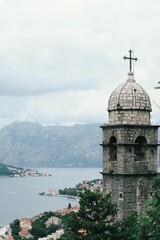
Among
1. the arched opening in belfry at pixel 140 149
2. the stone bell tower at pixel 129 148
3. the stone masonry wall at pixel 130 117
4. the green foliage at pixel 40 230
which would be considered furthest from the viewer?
the green foliage at pixel 40 230

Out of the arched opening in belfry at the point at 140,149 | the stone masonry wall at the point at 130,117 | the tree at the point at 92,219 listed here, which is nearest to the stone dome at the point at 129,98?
the stone masonry wall at the point at 130,117

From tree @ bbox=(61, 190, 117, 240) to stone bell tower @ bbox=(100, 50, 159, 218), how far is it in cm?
144

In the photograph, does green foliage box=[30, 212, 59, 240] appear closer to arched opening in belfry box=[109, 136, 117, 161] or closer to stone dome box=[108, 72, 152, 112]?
arched opening in belfry box=[109, 136, 117, 161]

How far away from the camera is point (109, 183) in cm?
1577

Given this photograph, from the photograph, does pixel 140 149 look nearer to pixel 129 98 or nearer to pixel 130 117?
pixel 130 117

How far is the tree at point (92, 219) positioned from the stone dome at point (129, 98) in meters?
3.19

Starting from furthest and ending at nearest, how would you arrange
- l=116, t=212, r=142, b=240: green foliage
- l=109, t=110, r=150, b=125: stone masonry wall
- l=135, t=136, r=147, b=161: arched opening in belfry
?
l=135, t=136, r=147, b=161: arched opening in belfry
l=109, t=110, r=150, b=125: stone masonry wall
l=116, t=212, r=142, b=240: green foliage

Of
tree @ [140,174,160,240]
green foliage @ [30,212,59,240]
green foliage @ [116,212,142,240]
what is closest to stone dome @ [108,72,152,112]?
green foliage @ [116,212,142,240]

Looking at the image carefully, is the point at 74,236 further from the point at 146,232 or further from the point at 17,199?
the point at 17,199

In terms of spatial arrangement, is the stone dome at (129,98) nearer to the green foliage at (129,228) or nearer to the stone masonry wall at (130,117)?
the stone masonry wall at (130,117)

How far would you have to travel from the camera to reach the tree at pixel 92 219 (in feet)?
43.8

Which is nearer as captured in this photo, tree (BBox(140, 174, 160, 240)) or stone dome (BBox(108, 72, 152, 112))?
tree (BBox(140, 174, 160, 240))

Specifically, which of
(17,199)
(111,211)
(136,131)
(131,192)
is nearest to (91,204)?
(111,211)

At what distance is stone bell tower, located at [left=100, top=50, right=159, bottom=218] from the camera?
50.1ft
